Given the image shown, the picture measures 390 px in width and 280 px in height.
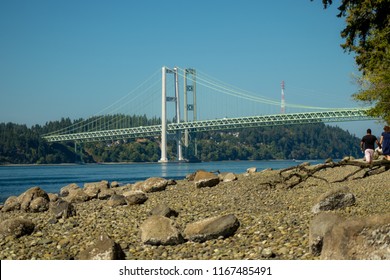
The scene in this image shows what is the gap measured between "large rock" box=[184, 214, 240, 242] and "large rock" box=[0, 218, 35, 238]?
2.52m

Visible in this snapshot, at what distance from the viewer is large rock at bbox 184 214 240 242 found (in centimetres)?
669

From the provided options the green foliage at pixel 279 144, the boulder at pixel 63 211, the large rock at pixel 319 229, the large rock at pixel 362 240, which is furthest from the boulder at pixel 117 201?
the green foliage at pixel 279 144

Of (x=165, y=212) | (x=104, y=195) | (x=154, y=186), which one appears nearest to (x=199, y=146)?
(x=104, y=195)

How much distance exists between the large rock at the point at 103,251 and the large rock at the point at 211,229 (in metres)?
0.89

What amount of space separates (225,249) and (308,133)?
103 meters

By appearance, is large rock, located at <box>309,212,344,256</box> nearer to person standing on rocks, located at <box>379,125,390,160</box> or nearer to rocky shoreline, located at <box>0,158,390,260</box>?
rocky shoreline, located at <box>0,158,390,260</box>

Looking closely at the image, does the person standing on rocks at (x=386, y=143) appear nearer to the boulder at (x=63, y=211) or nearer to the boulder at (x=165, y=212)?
the boulder at (x=165, y=212)

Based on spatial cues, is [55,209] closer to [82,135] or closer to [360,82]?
[360,82]

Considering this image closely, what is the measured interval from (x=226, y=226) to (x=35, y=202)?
6495 mm

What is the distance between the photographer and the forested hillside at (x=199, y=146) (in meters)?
70.6

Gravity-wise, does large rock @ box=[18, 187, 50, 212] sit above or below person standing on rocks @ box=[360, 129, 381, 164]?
below

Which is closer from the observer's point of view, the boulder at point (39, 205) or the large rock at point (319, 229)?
the large rock at point (319, 229)

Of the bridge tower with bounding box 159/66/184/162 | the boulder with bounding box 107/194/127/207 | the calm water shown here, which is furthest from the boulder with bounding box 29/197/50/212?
the bridge tower with bounding box 159/66/184/162

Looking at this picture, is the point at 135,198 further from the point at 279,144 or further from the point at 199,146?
the point at 279,144
